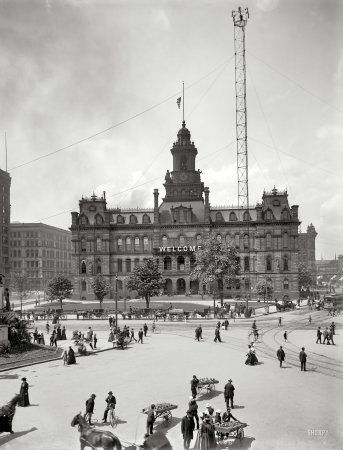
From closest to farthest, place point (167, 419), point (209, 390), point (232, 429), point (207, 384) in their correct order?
point (232, 429)
point (167, 419)
point (207, 384)
point (209, 390)

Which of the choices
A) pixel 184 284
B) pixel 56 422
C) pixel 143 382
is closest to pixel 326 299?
pixel 184 284

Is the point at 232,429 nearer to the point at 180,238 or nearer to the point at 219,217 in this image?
the point at 180,238

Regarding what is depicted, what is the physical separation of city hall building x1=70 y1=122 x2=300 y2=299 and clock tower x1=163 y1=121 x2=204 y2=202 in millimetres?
8172

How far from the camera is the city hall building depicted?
9481 cm

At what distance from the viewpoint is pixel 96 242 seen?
3890 inches

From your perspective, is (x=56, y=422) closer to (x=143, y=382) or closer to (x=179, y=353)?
(x=143, y=382)

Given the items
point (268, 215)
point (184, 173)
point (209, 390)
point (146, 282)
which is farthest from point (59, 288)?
point (209, 390)

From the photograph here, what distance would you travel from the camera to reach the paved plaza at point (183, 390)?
49.5 ft

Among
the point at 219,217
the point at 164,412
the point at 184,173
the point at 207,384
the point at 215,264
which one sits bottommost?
the point at 207,384

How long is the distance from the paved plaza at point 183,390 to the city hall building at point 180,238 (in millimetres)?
58471

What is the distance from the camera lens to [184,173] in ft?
365

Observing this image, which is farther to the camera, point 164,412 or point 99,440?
point 164,412

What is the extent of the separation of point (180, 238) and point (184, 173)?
21.0 metres

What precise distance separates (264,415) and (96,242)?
8424 centimetres
